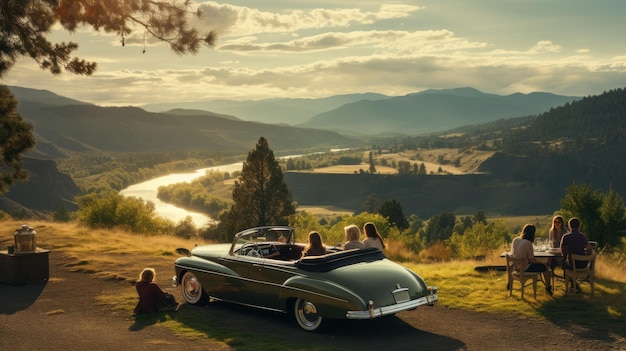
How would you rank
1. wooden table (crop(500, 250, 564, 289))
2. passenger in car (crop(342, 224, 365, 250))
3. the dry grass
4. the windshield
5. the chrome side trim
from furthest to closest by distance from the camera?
the dry grass, wooden table (crop(500, 250, 564, 289)), passenger in car (crop(342, 224, 365, 250)), the windshield, the chrome side trim

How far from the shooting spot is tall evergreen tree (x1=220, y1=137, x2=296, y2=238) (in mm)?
64812

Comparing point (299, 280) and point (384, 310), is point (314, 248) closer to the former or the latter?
point (299, 280)

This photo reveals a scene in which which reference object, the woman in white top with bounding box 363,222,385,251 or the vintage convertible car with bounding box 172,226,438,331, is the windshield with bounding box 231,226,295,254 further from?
the woman in white top with bounding box 363,222,385,251

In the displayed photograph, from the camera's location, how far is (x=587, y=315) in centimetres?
1175

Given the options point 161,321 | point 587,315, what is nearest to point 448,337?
point 587,315

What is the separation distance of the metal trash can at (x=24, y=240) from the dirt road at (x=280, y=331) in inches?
94.8

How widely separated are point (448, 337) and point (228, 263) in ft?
15.1

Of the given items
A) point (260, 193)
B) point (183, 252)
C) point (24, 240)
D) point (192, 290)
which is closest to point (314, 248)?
point (192, 290)

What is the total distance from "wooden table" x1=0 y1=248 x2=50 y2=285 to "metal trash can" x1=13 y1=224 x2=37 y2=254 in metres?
0.17

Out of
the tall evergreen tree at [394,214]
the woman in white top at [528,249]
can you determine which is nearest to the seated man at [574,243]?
the woman in white top at [528,249]

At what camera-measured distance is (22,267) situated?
51.1 ft

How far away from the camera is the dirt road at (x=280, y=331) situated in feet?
32.7

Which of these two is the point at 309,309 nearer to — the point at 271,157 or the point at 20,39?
the point at 20,39

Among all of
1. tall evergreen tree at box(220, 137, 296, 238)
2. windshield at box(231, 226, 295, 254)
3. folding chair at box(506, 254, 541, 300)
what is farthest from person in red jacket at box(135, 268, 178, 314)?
tall evergreen tree at box(220, 137, 296, 238)
